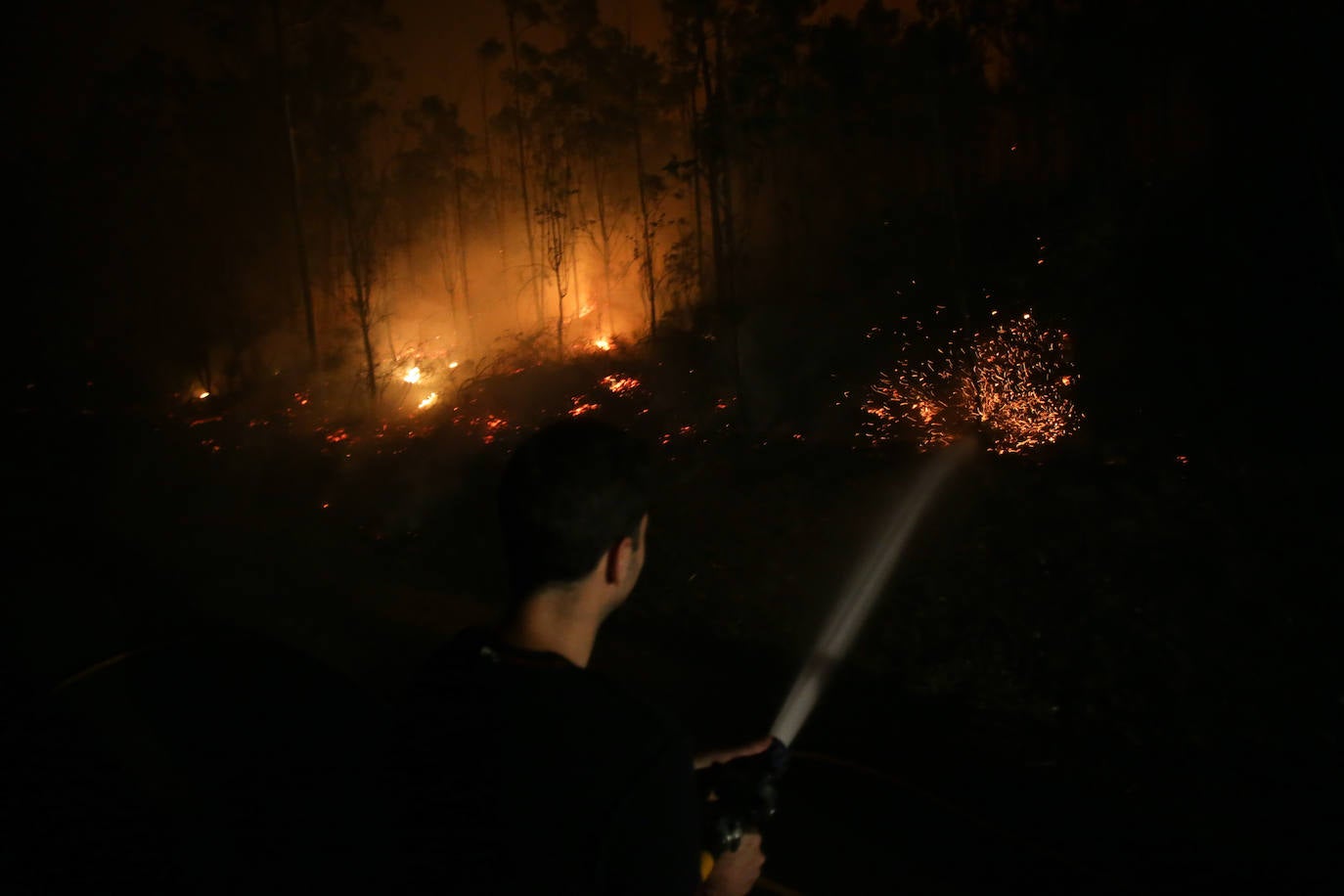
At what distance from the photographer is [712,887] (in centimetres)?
177

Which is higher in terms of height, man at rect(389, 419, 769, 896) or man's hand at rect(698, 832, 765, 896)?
man at rect(389, 419, 769, 896)

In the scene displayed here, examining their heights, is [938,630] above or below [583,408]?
above

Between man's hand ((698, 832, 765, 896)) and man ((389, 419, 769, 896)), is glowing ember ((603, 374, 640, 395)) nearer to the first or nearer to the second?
man's hand ((698, 832, 765, 896))

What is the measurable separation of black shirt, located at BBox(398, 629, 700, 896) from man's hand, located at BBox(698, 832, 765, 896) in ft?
1.13

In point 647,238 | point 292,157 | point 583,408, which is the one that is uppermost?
point 292,157

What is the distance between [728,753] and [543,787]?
996 millimetres

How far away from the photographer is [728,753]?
2.19 m

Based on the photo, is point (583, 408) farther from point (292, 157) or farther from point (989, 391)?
point (292, 157)

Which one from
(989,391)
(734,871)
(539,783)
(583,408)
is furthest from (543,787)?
(583,408)

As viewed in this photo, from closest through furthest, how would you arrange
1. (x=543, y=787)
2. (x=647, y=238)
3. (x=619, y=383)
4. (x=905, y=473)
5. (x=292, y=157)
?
1. (x=543, y=787)
2. (x=905, y=473)
3. (x=619, y=383)
4. (x=647, y=238)
5. (x=292, y=157)

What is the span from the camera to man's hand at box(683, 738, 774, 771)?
6.98ft

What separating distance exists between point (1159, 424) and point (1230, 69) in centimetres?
848

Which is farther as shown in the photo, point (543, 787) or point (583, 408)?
point (583, 408)

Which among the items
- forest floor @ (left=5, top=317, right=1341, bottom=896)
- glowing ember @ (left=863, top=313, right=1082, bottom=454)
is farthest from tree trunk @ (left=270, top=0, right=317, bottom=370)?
glowing ember @ (left=863, top=313, right=1082, bottom=454)
